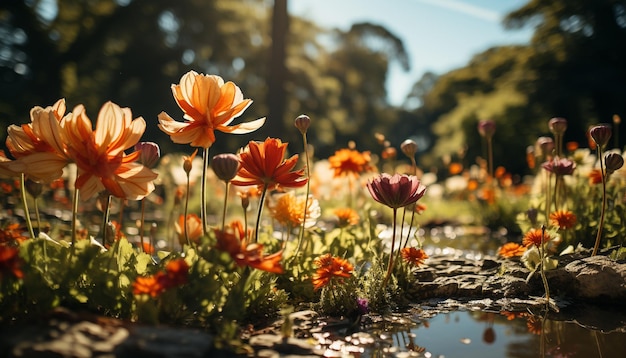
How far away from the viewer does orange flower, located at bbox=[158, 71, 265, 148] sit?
1448mm

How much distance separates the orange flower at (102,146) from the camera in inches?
49.8

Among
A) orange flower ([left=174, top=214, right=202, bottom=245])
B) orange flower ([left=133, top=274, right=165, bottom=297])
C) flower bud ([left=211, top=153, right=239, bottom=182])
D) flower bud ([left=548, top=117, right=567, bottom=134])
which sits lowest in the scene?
orange flower ([left=133, top=274, right=165, bottom=297])

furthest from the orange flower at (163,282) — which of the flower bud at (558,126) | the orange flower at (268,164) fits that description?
the flower bud at (558,126)

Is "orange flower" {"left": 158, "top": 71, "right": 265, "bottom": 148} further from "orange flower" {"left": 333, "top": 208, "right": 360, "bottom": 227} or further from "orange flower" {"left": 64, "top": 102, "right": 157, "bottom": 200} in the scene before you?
"orange flower" {"left": 333, "top": 208, "right": 360, "bottom": 227}

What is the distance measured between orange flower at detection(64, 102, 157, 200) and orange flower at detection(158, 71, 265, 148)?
0.17 m

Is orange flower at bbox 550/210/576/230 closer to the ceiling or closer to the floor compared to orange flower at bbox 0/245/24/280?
closer to the ceiling

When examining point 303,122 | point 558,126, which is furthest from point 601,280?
point 303,122

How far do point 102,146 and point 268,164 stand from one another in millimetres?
450

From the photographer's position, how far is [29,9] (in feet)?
35.9

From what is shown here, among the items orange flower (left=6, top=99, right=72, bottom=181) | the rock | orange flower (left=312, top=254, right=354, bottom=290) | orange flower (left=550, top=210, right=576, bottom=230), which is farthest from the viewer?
orange flower (left=550, top=210, right=576, bottom=230)

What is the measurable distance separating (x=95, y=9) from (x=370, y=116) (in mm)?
12282

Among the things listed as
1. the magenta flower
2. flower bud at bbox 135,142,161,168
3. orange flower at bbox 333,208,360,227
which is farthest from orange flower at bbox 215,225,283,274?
orange flower at bbox 333,208,360,227

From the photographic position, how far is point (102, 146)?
129 cm

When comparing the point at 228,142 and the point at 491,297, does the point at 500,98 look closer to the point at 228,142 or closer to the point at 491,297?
the point at 228,142
